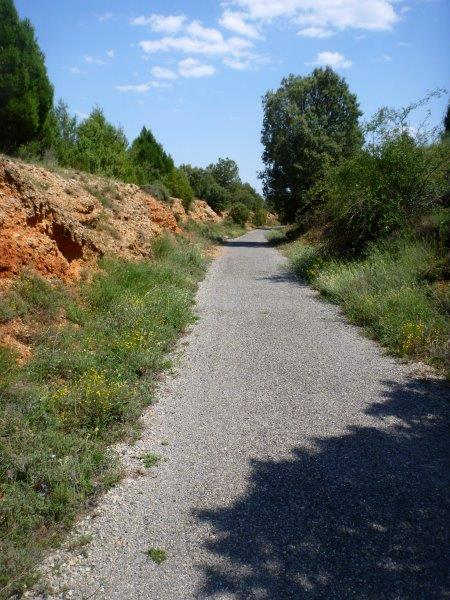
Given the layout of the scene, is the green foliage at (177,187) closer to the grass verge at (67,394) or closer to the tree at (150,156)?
the tree at (150,156)

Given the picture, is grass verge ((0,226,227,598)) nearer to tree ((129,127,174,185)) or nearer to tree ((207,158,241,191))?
tree ((129,127,174,185))

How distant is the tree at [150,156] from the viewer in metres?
26.7

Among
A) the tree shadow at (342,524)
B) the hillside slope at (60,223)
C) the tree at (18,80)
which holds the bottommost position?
the tree shadow at (342,524)

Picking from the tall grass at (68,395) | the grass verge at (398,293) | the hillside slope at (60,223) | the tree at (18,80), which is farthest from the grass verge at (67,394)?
the tree at (18,80)

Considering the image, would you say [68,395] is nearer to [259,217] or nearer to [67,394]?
[67,394]

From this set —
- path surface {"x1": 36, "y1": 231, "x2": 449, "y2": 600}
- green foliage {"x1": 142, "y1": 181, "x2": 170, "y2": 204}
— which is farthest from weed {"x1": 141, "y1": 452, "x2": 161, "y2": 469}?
green foliage {"x1": 142, "y1": 181, "x2": 170, "y2": 204}

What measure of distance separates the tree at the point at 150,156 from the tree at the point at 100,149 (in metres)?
2.46

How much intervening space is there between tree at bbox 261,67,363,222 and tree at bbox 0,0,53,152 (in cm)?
1646

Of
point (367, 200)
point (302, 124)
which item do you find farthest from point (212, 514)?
point (302, 124)

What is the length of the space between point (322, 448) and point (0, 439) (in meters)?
3.07

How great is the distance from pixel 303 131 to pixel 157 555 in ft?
87.8

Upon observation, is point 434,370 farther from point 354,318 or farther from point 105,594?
point 105,594

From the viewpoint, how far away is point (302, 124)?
2730 centimetres

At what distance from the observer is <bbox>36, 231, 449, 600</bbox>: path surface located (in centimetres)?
309
